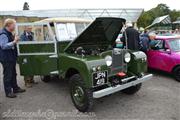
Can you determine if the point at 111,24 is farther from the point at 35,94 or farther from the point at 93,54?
the point at 35,94

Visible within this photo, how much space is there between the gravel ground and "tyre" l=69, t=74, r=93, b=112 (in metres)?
0.15

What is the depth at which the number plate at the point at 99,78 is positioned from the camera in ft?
14.1

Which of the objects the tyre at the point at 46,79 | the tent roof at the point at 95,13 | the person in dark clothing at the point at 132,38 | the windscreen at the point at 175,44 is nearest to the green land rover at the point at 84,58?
the tyre at the point at 46,79

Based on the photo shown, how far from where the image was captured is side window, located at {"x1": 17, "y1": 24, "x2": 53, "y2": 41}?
553cm

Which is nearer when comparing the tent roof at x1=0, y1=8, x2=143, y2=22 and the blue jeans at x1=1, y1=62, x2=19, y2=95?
the blue jeans at x1=1, y1=62, x2=19, y2=95

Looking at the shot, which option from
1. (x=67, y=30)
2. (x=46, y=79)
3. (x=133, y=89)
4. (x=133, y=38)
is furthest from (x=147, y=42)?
(x=46, y=79)

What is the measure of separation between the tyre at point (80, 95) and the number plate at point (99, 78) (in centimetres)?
23

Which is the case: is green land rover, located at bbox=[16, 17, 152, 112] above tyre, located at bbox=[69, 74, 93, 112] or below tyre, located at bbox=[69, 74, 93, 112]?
above

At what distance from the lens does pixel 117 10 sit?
25594 millimetres

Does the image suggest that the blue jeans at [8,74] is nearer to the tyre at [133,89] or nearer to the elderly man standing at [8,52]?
the elderly man standing at [8,52]

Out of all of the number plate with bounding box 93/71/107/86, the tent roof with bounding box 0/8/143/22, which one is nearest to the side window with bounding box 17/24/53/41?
the number plate with bounding box 93/71/107/86

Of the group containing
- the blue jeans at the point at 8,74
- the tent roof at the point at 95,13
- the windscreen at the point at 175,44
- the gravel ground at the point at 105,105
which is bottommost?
the gravel ground at the point at 105,105

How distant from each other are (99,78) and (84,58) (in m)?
0.53

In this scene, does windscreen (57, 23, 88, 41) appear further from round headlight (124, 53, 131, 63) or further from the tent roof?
the tent roof
